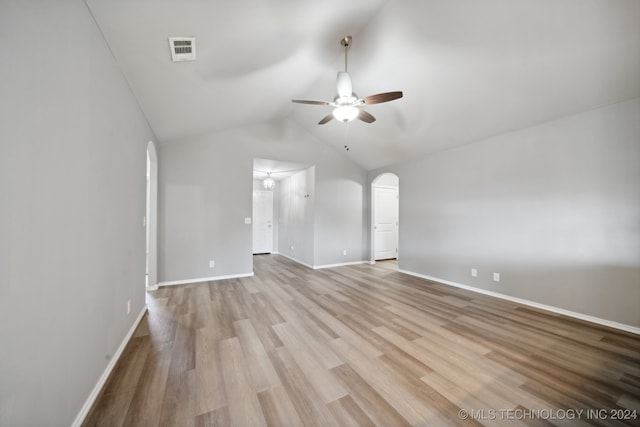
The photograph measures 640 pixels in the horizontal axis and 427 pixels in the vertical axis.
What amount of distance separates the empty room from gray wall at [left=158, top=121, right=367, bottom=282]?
4cm

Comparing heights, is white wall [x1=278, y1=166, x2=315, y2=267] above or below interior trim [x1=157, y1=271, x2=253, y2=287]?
above

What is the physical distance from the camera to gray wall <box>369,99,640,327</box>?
2.55m

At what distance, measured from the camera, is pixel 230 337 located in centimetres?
237

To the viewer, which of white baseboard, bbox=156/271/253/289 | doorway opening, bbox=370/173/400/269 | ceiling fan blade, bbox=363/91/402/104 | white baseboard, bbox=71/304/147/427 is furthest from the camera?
doorway opening, bbox=370/173/400/269

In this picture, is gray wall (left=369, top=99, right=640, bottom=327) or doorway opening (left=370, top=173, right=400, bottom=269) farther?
doorway opening (left=370, top=173, right=400, bottom=269)

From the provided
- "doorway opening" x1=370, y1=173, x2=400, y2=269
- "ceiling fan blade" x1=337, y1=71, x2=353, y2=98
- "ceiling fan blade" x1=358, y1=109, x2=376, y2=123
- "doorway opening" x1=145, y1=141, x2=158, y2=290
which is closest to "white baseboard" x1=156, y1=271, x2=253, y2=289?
"doorway opening" x1=145, y1=141, x2=158, y2=290

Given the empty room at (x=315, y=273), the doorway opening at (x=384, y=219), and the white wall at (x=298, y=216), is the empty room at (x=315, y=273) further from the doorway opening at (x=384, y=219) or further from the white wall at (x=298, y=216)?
the doorway opening at (x=384, y=219)

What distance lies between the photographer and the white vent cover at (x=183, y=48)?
189cm

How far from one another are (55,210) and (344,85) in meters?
2.60

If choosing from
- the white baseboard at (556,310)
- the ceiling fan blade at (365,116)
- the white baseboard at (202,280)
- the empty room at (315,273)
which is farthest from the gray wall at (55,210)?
the white baseboard at (556,310)

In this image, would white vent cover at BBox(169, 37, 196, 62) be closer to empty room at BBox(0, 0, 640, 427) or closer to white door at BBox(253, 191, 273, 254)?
empty room at BBox(0, 0, 640, 427)

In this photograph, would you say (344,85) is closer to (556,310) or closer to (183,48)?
(183,48)

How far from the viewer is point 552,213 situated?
10.0ft

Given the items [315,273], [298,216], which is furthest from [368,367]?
[298,216]
